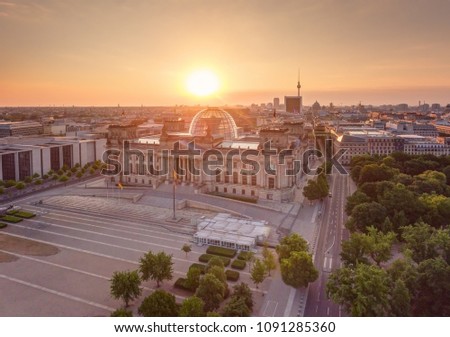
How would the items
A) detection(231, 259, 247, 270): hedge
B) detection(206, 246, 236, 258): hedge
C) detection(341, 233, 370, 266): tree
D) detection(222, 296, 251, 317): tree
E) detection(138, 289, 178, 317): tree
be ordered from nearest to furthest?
detection(222, 296, 251, 317): tree → detection(138, 289, 178, 317): tree → detection(341, 233, 370, 266): tree → detection(231, 259, 247, 270): hedge → detection(206, 246, 236, 258): hedge

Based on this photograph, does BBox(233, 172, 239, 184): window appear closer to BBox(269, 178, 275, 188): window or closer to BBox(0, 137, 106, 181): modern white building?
BBox(269, 178, 275, 188): window

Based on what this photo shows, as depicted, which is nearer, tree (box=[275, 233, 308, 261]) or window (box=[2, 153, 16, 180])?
tree (box=[275, 233, 308, 261])

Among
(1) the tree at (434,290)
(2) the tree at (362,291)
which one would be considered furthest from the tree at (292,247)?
(1) the tree at (434,290)

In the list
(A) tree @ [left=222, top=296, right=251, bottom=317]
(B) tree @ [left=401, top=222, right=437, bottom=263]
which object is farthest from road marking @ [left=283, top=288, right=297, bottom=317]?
(B) tree @ [left=401, top=222, right=437, bottom=263]

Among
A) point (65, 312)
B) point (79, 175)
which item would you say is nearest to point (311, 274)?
point (65, 312)

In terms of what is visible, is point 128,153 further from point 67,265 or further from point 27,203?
point 67,265

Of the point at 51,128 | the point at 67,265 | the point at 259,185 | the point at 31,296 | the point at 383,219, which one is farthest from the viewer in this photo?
the point at 51,128

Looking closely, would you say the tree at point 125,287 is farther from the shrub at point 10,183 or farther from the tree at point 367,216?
the shrub at point 10,183
